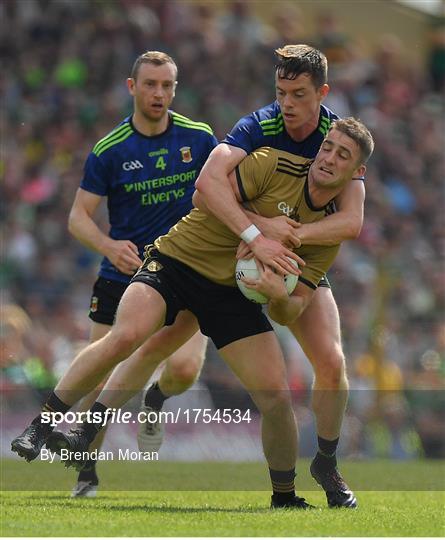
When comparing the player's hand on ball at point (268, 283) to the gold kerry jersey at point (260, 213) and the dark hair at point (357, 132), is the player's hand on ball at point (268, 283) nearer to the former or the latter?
the gold kerry jersey at point (260, 213)

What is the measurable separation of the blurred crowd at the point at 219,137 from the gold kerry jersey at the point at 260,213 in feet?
16.6

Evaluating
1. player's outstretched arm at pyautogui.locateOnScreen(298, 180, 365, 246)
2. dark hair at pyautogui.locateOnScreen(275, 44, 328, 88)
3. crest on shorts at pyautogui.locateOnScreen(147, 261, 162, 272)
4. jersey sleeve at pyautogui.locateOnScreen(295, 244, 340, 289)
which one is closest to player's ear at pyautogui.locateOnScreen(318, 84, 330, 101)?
dark hair at pyautogui.locateOnScreen(275, 44, 328, 88)

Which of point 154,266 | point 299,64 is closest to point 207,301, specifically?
point 154,266

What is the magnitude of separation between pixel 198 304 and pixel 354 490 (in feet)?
8.39

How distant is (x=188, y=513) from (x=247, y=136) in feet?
6.83

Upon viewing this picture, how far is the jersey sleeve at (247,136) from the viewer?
7531 millimetres

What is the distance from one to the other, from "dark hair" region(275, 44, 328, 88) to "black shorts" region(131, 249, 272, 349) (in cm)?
122

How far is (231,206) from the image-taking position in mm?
7371

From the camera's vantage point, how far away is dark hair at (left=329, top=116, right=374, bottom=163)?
7.41 m

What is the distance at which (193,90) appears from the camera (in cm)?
1848

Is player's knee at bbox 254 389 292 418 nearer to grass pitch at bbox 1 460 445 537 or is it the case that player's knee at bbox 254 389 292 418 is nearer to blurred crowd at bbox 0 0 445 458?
grass pitch at bbox 1 460 445 537

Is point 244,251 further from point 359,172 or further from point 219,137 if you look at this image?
point 219,137

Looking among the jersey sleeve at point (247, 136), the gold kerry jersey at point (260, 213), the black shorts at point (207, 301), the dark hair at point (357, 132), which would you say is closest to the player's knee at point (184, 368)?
the black shorts at point (207, 301)

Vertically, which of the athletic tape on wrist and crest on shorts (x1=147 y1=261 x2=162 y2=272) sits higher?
the athletic tape on wrist
